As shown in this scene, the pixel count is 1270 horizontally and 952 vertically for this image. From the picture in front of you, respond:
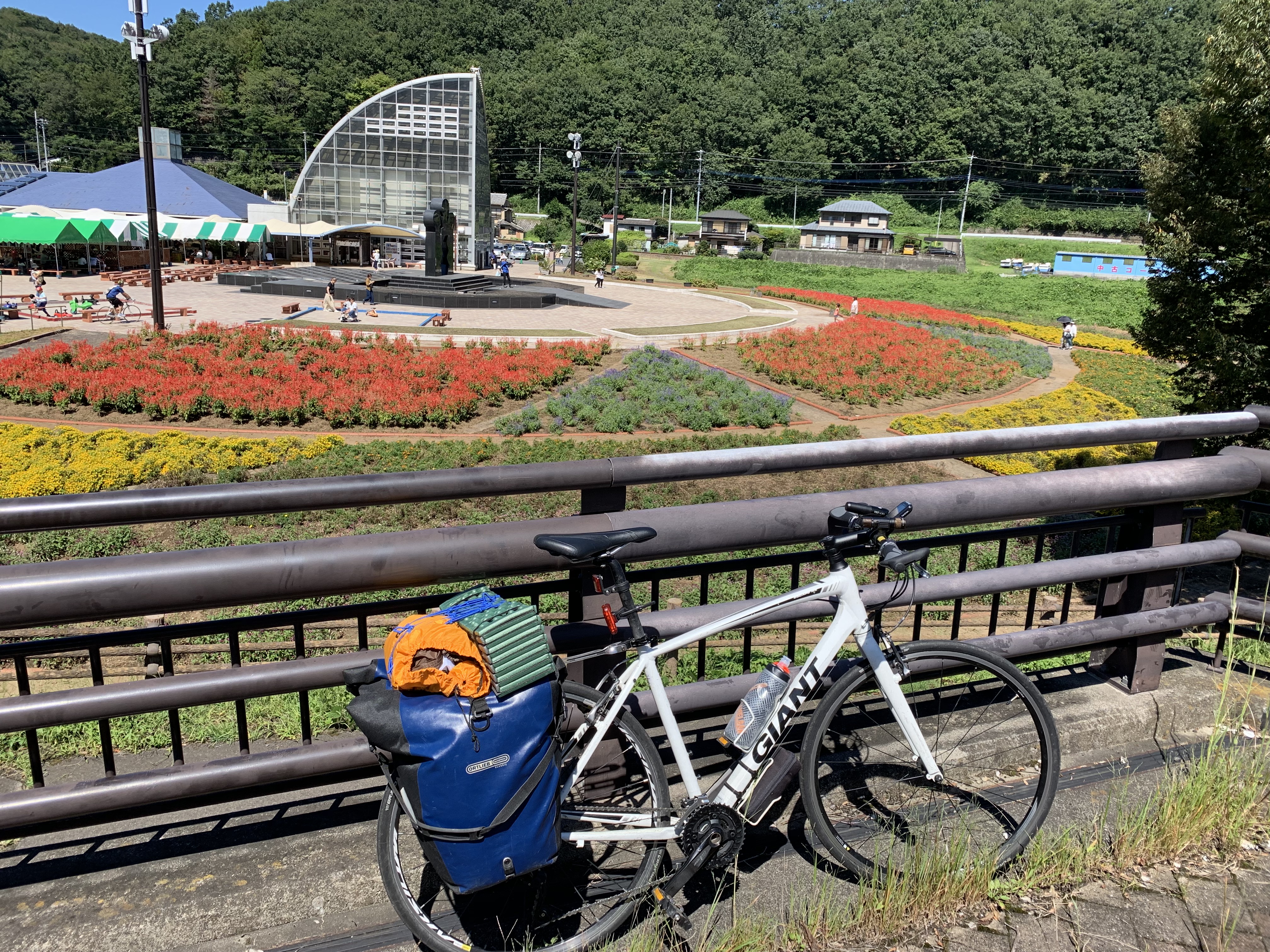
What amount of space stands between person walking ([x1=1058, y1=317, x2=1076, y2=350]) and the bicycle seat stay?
36624 millimetres

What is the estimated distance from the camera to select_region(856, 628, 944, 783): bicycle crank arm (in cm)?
288

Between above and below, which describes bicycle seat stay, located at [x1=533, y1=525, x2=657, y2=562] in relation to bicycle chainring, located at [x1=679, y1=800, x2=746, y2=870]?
above

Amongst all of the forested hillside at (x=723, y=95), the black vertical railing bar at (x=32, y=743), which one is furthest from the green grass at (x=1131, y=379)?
the forested hillside at (x=723, y=95)

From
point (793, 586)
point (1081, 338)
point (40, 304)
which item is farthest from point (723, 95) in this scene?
point (793, 586)

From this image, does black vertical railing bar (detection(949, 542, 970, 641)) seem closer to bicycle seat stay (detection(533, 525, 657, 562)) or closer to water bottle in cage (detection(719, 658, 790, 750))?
water bottle in cage (detection(719, 658, 790, 750))

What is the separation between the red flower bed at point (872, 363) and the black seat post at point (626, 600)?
20.1m

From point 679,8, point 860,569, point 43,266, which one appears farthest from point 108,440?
point 679,8

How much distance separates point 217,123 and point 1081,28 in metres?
123

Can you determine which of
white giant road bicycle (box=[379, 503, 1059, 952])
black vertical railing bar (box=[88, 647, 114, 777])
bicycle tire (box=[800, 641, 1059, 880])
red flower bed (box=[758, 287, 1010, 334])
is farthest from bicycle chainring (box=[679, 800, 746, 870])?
Answer: red flower bed (box=[758, 287, 1010, 334])

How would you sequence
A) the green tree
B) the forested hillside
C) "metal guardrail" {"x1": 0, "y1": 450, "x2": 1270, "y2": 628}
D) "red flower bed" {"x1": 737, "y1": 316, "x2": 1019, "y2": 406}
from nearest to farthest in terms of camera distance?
"metal guardrail" {"x1": 0, "y1": 450, "x2": 1270, "y2": 628}
the green tree
"red flower bed" {"x1": 737, "y1": 316, "x2": 1019, "y2": 406}
the forested hillside

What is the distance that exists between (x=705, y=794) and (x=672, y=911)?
1.26 feet

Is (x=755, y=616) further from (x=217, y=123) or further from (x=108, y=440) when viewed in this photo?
(x=217, y=123)

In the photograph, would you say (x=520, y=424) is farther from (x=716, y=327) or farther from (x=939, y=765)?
(x=716, y=327)

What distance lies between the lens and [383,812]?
256 centimetres
